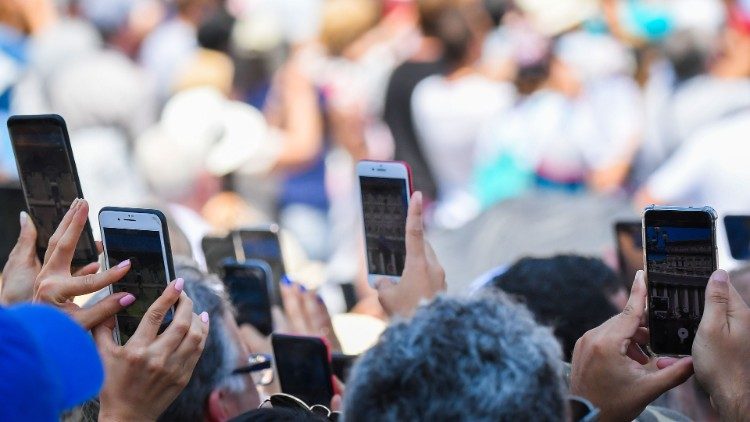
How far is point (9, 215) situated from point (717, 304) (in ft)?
7.57

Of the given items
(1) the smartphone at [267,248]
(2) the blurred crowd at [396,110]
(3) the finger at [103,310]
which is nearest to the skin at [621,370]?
(3) the finger at [103,310]

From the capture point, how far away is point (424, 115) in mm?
8141

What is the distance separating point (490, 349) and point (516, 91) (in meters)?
6.24

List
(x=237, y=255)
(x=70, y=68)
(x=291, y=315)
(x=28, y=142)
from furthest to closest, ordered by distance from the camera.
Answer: (x=70, y=68)
(x=237, y=255)
(x=291, y=315)
(x=28, y=142)

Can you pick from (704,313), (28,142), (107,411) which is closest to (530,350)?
(704,313)

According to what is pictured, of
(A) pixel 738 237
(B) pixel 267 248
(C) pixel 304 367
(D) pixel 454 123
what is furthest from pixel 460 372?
(D) pixel 454 123

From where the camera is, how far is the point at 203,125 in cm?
817

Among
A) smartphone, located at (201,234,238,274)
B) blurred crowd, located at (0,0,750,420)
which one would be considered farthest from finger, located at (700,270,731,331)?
blurred crowd, located at (0,0,750,420)

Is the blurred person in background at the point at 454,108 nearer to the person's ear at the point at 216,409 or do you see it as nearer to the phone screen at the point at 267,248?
the phone screen at the point at 267,248

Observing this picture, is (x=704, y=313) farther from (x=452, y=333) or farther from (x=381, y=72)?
(x=381, y=72)

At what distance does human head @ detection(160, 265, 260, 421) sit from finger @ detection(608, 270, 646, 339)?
34.6 inches

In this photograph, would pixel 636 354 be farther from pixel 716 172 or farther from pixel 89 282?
pixel 716 172

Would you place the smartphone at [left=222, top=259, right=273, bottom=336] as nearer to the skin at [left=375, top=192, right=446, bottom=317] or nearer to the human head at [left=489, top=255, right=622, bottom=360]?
the human head at [left=489, top=255, right=622, bottom=360]

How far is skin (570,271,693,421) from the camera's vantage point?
244 cm
